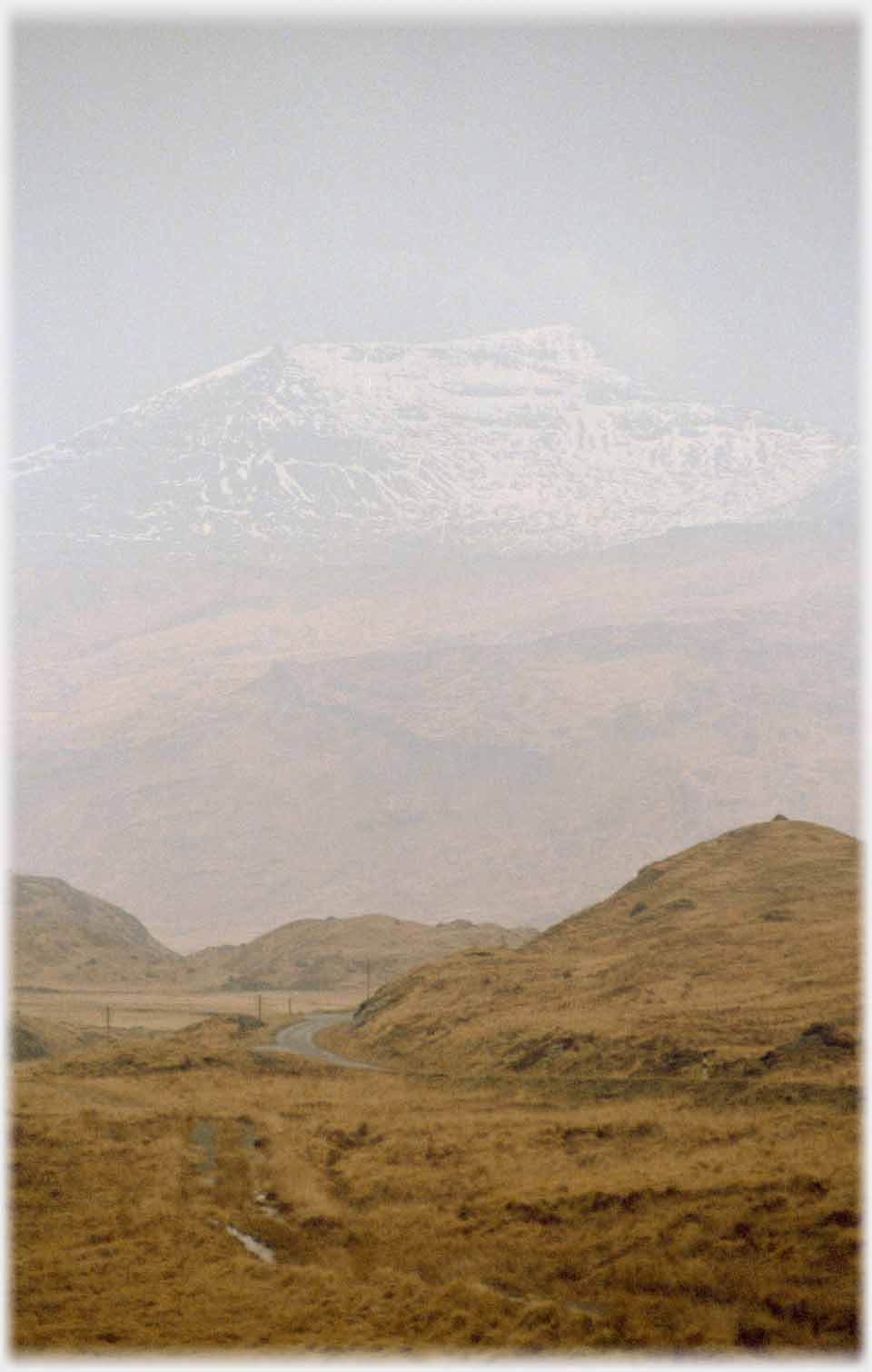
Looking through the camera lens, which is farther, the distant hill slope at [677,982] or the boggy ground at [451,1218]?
the distant hill slope at [677,982]

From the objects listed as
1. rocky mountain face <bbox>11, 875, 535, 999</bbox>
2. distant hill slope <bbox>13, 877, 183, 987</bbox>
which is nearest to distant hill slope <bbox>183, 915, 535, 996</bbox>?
rocky mountain face <bbox>11, 875, 535, 999</bbox>

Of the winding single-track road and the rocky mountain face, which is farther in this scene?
the rocky mountain face

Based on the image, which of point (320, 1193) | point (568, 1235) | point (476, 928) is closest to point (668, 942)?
point (320, 1193)

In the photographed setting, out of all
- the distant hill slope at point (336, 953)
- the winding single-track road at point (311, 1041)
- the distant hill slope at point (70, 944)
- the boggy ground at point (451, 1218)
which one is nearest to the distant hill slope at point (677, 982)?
the winding single-track road at point (311, 1041)

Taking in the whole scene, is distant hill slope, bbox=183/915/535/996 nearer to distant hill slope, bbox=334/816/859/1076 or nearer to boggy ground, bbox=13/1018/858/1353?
distant hill slope, bbox=334/816/859/1076

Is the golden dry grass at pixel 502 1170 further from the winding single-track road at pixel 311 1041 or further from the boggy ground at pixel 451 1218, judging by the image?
the winding single-track road at pixel 311 1041
